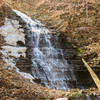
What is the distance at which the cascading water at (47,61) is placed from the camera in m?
9.48

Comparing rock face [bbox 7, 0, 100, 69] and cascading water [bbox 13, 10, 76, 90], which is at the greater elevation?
rock face [bbox 7, 0, 100, 69]

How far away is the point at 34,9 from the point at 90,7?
5.68 m

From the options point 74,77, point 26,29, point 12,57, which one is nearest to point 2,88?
point 12,57

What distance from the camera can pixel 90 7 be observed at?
1345 centimetres

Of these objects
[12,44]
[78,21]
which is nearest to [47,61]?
[12,44]

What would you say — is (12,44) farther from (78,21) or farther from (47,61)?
(78,21)

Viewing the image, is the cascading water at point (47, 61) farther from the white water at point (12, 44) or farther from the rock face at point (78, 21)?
the rock face at point (78, 21)

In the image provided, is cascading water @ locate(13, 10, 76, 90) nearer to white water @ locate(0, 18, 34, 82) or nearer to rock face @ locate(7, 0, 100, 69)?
white water @ locate(0, 18, 34, 82)

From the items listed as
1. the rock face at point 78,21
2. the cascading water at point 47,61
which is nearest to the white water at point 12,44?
the cascading water at point 47,61

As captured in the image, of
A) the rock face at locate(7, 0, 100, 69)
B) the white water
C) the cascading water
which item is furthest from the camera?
the rock face at locate(7, 0, 100, 69)

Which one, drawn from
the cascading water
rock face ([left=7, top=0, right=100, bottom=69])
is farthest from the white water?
rock face ([left=7, top=0, right=100, bottom=69])

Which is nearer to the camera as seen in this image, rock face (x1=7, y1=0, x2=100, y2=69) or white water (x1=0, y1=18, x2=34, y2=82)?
white water (x1=0, y1=18, x2=34, y2=82)

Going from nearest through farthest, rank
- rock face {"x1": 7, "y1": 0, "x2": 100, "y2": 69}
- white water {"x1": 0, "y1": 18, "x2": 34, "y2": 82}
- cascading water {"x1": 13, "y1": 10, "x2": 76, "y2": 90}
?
white water {"x1": 0, "y1": 18, "x2": 34, "y2": 82} < cascading water {"x1": 13, "y1": 10, "x2": 76, "y2": 90} < rock face {"x1": 7, "y1": 0, "x2": 100, "y2": 69}

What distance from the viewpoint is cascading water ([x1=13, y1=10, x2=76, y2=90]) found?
948cm
